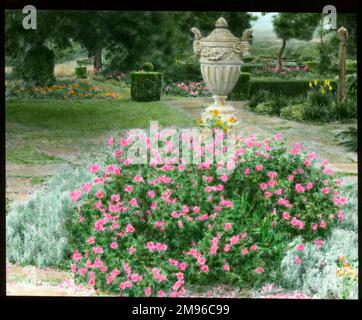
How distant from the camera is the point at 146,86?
4.62 meters

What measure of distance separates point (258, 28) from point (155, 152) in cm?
119

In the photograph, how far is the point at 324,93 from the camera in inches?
184

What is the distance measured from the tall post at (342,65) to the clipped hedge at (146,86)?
4.48 feet

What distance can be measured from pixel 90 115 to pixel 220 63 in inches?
41.8

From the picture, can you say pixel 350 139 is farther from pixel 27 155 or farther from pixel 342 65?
pixel 27 155

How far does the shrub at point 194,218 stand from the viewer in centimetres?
402

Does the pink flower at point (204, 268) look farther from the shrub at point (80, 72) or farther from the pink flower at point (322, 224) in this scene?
the shrub at point (80, 72)

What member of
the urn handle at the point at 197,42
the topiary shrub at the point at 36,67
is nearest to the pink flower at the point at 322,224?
the urn handle at the point at 197,42

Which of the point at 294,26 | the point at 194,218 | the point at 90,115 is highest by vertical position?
the point at 294,26

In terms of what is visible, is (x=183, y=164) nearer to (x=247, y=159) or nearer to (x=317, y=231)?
(x=247, y=159)

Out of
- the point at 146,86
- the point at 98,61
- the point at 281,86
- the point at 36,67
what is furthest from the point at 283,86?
the point at 36,67
